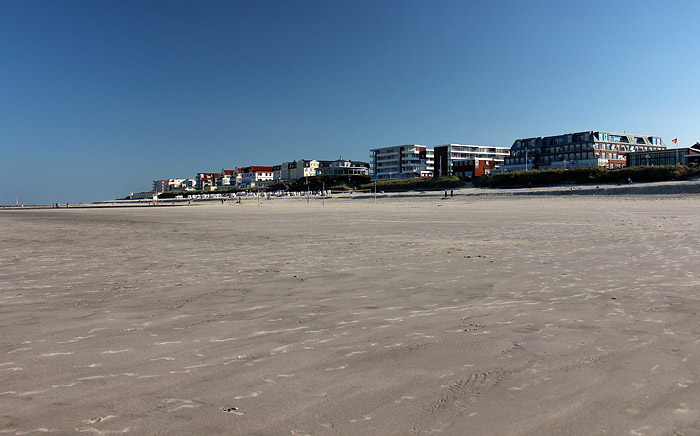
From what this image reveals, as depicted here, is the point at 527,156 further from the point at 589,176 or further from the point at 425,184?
the point at 589,176

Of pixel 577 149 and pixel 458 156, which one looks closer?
pixel 577 149

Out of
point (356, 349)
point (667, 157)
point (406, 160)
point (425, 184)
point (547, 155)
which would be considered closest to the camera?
point (356, 349)

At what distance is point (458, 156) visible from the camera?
122 metres

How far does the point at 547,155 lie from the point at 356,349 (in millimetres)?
110073

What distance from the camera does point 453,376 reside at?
3.12 meters

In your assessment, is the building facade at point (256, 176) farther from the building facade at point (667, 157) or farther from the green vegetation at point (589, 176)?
the building facade at point (667, 157)

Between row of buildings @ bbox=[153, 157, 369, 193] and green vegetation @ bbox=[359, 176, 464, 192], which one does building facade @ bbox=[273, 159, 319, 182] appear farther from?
green vegetation @ bbox=[359, 176, 464, 192]

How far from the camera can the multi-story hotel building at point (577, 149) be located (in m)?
92.2

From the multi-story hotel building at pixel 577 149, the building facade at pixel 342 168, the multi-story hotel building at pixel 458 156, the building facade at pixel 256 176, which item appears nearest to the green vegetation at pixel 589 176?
the multi-story hotel building at pixel 577 149

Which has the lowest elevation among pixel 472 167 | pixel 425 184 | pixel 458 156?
pixel 425 184

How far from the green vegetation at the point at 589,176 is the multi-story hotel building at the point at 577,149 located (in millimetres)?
30026

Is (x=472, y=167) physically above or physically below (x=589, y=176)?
above

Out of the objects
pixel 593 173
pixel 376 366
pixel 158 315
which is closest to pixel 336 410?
pixel 376 366

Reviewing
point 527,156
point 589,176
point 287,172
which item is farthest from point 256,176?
point 589,176
